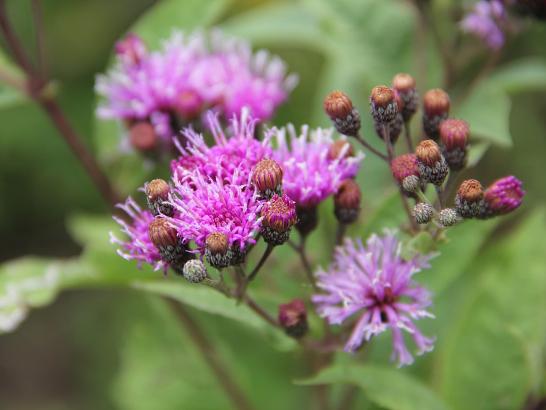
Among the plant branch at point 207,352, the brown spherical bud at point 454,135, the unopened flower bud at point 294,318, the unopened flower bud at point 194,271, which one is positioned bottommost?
the plant branch at point 207,352

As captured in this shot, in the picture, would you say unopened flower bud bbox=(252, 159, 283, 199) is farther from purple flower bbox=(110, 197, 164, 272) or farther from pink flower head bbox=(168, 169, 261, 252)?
purple flower bbox=(110, 197, 164, 272)

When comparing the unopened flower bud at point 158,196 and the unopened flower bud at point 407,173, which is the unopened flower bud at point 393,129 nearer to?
the unopened flower bud at point 407,173

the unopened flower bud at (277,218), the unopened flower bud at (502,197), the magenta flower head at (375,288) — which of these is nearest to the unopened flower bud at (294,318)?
the magenta flower head at (375,288)

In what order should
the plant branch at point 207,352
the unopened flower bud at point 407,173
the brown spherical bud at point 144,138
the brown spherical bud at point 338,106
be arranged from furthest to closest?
the plant branch at point 207,352, the brown spherical bud at point 144,138, the brown spherical bud at point 338,106, the unopened flower bud at point 407,173

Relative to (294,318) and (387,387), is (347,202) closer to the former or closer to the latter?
(294,318)

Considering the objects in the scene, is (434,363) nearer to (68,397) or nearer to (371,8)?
(371,8)

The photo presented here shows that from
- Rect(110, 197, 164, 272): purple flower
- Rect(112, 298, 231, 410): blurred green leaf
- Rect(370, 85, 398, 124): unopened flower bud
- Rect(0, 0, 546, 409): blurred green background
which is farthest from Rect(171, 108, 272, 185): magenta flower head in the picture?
Rect(112, 298, 231, 410): blurred green leaf

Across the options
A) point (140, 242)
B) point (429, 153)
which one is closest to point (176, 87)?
point (140, 242)
